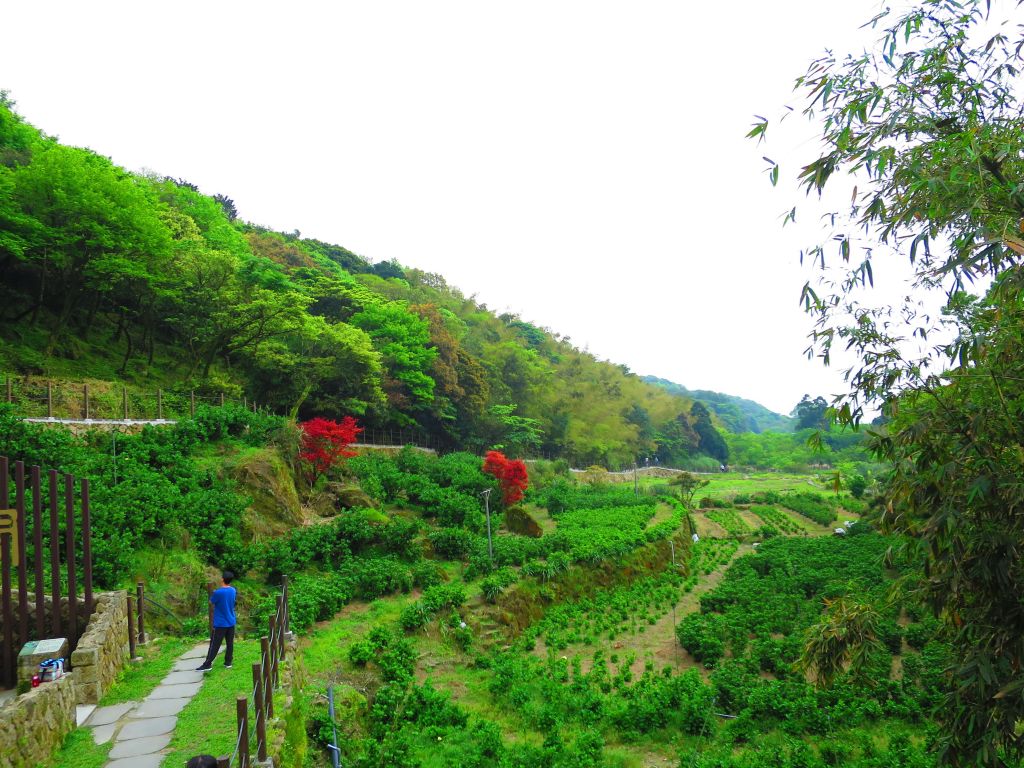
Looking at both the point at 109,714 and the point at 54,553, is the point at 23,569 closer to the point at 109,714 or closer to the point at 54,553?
the point at 54,553

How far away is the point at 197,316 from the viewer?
74.9 feet

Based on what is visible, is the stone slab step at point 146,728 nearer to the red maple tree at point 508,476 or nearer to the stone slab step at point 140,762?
the stone slab step at point 140,762

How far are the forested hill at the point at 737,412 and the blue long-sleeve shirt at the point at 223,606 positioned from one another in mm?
72228

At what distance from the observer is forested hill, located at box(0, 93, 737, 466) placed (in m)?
18.4

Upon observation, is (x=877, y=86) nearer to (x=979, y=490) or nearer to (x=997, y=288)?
(x=997, y=288)

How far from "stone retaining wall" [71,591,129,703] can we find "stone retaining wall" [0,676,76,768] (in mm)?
508

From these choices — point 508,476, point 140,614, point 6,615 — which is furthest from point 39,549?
point 508,476

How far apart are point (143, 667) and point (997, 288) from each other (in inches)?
411

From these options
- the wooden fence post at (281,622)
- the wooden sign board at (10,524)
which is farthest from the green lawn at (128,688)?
the wooden sign board at (10,524)

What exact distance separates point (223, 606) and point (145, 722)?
5.33 feet

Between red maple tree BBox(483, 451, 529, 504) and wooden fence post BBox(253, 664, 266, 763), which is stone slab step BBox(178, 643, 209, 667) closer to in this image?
wooden fence post BBox(253, 664, 266, 763)

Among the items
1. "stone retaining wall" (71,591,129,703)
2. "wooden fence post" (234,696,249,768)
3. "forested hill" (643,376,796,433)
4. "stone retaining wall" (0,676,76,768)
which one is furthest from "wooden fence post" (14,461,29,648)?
"forested hill" (643,376,796,433)

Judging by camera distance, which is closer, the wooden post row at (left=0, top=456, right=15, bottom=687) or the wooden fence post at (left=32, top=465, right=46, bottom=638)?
the wooden post row at (left=0, top=456, right=15, bottom=687)

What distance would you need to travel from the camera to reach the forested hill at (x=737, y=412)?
353ft
